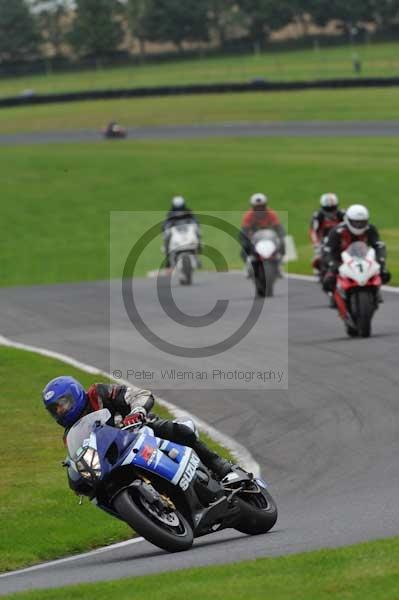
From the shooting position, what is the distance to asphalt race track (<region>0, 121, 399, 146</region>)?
5969 centimetres

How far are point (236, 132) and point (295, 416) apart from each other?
50.4 m

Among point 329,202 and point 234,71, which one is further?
point 234,71

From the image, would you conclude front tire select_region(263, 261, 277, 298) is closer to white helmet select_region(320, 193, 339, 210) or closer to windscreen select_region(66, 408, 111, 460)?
white helmet select_region(320, 193, 339, 210)

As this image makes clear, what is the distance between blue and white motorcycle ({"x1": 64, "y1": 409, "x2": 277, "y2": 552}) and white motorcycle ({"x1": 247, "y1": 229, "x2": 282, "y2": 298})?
1473 cm

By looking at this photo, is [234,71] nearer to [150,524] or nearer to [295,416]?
[295,416]

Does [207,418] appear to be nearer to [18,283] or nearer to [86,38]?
[18,283]

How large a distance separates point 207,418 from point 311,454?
223 centimetres

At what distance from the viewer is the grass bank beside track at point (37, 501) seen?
9.46 m

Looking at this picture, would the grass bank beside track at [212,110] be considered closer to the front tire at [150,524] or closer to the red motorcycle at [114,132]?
the red motorcycle at [114,132]

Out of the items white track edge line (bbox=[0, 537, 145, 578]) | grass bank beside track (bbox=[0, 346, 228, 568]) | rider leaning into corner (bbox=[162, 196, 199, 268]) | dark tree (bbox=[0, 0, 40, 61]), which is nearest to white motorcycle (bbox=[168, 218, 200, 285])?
rider leaning into corner (bbox=[162, 196, 199, 268])

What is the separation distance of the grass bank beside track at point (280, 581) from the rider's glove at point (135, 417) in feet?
4.81

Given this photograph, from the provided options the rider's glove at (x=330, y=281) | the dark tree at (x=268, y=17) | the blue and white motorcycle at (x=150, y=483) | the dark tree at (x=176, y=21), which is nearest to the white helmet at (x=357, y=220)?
the rider's glove at (x=330, y=281)

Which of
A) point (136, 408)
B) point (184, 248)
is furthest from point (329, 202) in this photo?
point (136, 408)

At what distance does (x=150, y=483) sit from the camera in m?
8.52
